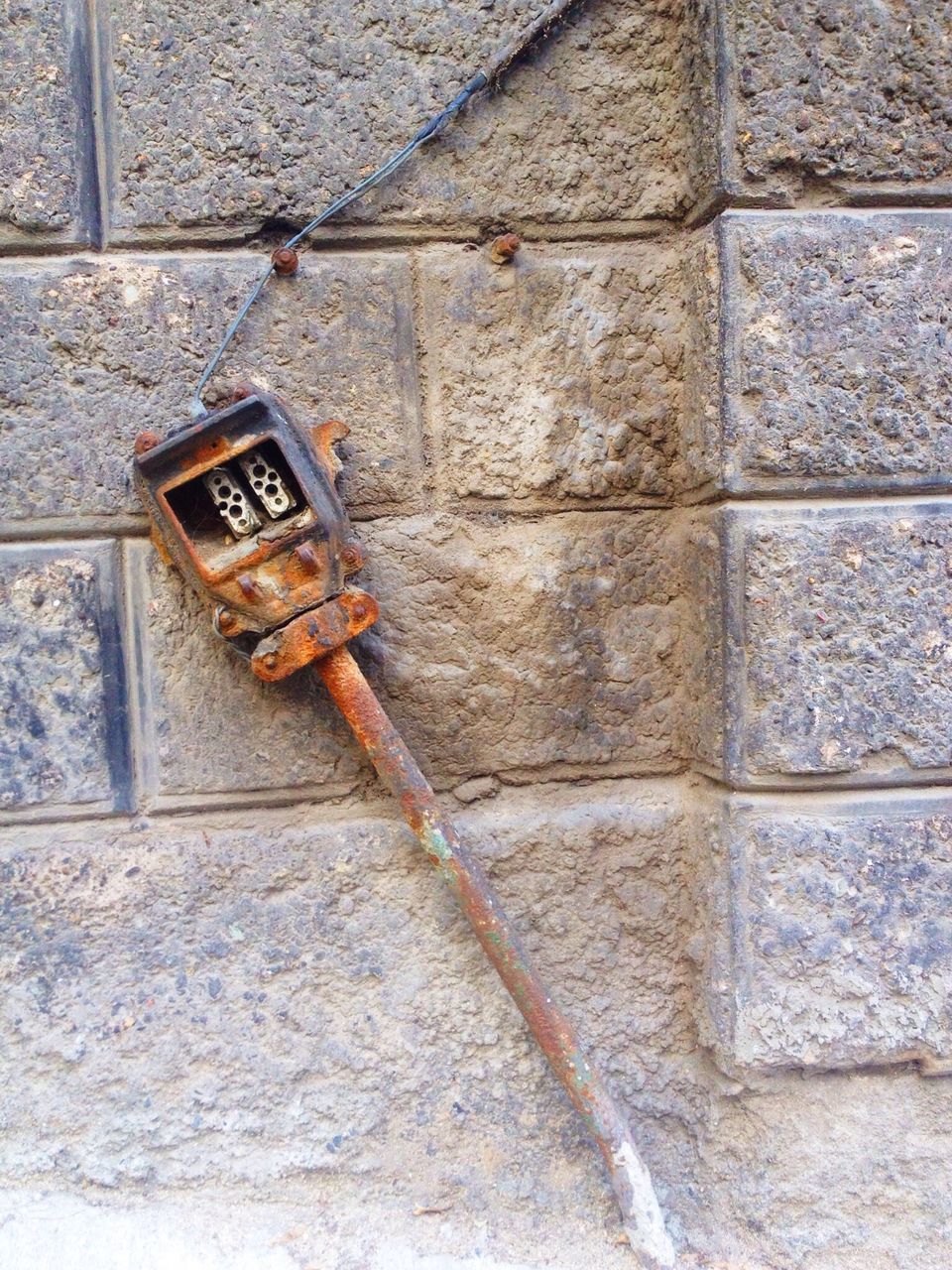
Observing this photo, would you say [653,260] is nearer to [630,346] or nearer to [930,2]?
[630,346]

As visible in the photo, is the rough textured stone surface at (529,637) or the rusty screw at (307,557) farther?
the rough textured stone surface at (529,637)

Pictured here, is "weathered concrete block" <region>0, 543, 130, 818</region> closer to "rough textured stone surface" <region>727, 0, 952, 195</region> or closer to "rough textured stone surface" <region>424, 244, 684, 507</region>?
"rough textured stone surface" <region>424, 244, 684, 507</region>

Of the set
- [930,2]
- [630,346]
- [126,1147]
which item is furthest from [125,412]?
[930,2]

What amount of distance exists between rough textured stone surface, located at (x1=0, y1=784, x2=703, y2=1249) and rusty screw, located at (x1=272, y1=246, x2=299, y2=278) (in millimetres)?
727

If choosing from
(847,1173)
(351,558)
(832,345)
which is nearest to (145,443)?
(351,558)

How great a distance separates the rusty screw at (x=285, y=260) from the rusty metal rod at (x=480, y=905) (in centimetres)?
50

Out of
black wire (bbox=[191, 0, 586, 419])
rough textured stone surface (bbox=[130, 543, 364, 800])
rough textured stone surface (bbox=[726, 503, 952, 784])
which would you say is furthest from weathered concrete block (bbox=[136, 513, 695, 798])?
black wire (bbox=[191, 0, 586, 419])

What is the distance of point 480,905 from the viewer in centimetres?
107

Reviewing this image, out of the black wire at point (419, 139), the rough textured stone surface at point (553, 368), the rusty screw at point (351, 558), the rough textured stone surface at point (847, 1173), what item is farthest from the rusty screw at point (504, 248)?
the rough textured stone surface at point (847, 1173)

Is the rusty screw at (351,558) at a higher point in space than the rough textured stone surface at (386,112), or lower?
lower

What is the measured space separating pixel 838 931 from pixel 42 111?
1.45m

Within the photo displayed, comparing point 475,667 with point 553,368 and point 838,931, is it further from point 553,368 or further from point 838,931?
point 838,931

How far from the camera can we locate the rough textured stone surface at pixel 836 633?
1.08 m

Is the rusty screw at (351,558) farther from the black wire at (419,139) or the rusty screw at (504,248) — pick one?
the rusty screw at (504,248)
